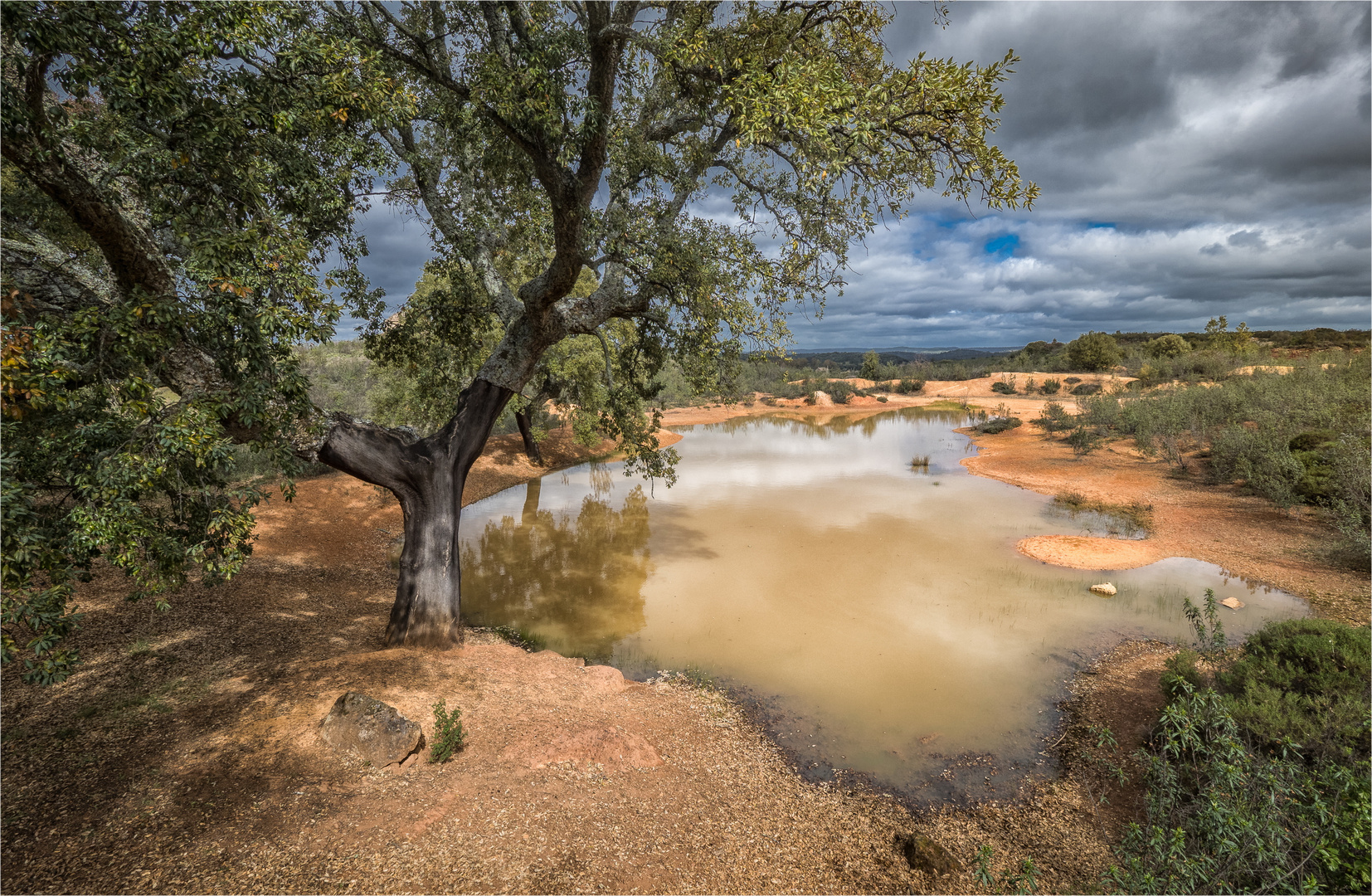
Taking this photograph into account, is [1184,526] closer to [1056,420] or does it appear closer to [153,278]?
[1056,420]

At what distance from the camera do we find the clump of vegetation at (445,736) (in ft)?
16.8

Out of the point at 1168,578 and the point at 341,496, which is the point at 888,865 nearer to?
the point at 1168,578

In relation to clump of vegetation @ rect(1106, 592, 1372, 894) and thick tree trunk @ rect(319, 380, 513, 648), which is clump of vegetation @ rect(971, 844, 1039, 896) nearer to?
clump of vegetation @ rect(1106, 592, 1372, 894)

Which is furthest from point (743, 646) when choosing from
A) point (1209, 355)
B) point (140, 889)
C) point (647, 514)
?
point (1209, 355)

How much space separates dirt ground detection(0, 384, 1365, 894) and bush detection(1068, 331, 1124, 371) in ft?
159

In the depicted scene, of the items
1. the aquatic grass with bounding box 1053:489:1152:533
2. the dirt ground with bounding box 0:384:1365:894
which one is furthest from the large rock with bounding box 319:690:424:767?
the aquatic grass with bounding box 1053:489:1152:533

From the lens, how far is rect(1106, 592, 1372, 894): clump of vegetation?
337cm

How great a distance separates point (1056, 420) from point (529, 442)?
25.5 m

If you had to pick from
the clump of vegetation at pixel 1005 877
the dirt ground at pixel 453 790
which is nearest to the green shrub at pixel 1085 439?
the dirt ground at pixel 453 790

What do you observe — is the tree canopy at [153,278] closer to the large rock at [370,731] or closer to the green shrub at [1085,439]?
the large rock at [370,731]

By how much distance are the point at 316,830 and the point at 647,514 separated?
39.7ft

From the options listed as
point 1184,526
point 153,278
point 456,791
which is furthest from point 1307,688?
point 153,278

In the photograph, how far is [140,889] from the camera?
11.0 feet

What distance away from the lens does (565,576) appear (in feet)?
38.3
